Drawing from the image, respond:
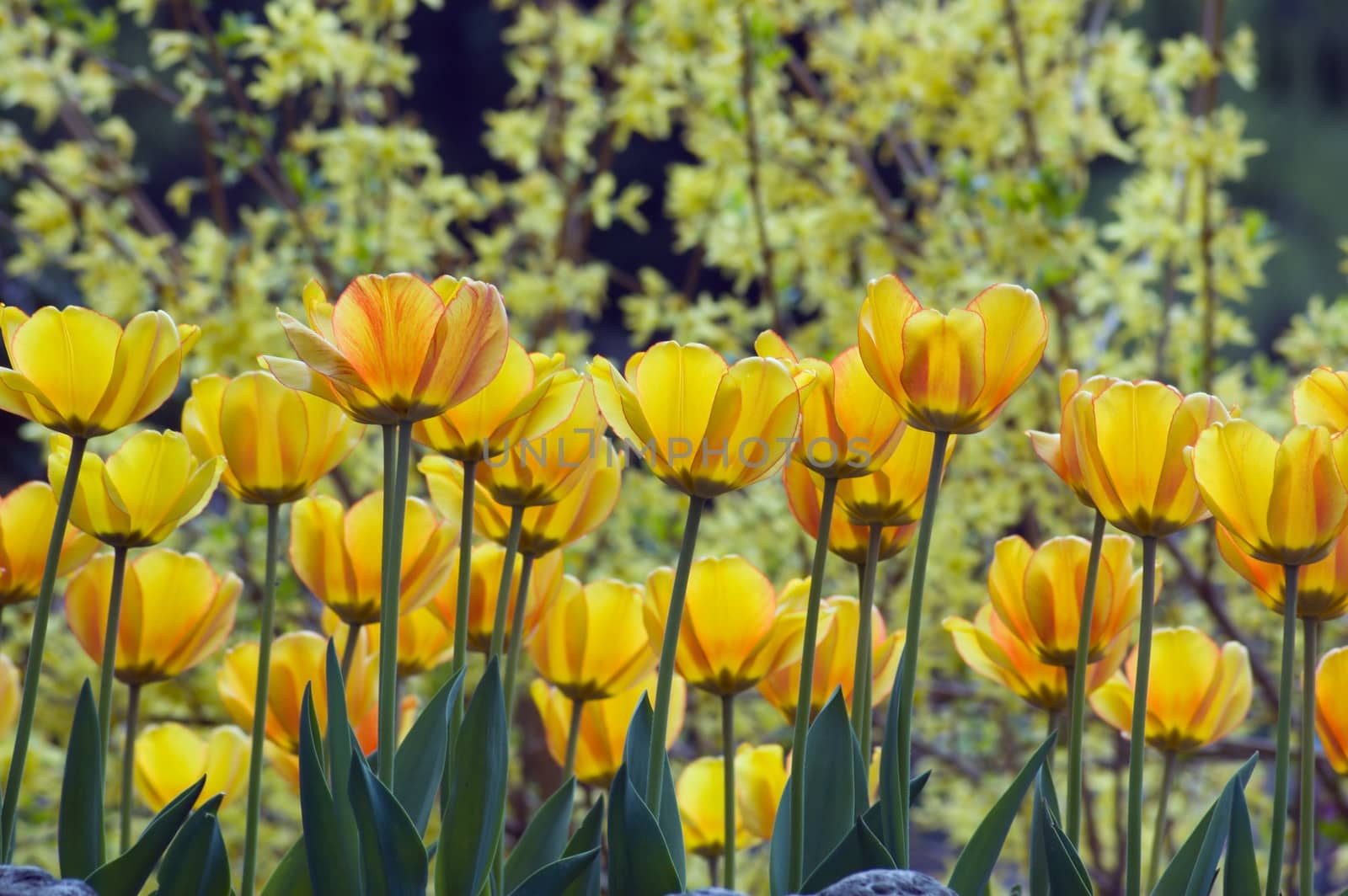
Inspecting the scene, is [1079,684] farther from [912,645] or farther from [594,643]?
[594,643]

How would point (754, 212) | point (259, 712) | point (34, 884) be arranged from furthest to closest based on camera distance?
point (754, 212) → point (259, 712) → point (34, 884)

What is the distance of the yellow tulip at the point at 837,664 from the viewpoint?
466 millimetres

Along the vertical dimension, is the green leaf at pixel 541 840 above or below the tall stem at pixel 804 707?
below

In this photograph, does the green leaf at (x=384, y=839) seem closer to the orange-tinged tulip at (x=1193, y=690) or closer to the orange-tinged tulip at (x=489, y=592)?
the orange-tinged tulip at (x=489, y=592)

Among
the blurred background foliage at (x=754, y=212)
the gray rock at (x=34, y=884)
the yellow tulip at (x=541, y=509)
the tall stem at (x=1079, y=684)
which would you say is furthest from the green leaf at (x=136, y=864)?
the blurred background foliage at (x=754, y=212)

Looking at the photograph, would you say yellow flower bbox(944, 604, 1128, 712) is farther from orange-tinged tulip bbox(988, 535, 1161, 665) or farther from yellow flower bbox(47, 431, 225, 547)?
yellow flower bbox(47, 431, 225, 547)

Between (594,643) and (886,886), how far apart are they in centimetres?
18

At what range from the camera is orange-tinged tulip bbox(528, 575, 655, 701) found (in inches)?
18.3

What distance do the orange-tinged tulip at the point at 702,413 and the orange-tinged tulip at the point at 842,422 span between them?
0.02m

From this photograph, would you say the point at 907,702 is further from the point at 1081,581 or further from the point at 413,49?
the point at 413,49

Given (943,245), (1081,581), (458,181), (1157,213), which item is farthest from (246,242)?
(1081,581)

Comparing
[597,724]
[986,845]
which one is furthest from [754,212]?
[986,845]

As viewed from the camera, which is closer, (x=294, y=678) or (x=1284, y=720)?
(x=1284, y=720)

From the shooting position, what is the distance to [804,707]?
0.37 m
